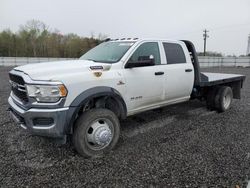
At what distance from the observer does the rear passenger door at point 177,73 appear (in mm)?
4609

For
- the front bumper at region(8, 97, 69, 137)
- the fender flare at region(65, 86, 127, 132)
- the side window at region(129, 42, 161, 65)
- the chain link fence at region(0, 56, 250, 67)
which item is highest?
the chain link fence at region(0, 56, 250, 67)

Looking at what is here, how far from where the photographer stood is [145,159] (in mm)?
3365

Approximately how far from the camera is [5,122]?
16.7 feet

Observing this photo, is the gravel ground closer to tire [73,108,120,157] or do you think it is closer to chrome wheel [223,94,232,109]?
tire [73,108,120,157]

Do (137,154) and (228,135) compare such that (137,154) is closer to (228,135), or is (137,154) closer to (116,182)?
(116,182)

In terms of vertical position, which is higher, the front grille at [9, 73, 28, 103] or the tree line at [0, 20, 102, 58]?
the tree line at [0, 20, 102, 58]

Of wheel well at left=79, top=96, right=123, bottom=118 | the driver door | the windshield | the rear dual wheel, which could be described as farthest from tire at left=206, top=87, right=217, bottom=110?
wheel well at left=79, top=96, right=123, bottom=118

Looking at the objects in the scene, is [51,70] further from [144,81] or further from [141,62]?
[144,81]

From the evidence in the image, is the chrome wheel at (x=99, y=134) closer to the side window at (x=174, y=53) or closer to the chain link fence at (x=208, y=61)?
the side window at (x=174, y=53)

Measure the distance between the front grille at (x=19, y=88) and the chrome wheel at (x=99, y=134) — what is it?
107cm

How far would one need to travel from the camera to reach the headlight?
3.01 meters

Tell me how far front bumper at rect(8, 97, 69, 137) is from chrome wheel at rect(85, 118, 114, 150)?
0.45 metres

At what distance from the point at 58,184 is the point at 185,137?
2.52 meters

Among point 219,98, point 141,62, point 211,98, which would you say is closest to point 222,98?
point 219,98
